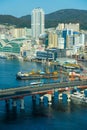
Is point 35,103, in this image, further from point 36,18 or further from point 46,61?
point 36,18

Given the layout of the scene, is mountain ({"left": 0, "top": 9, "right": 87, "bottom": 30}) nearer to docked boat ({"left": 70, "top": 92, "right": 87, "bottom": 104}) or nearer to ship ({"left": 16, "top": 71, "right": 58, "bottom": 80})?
ship ({"left": 16, "top": 71, "right": 58, "bottom": 80})

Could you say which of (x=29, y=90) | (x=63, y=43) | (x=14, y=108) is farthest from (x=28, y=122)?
(x=63, y=43)

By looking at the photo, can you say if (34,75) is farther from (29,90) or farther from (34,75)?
(29,90)

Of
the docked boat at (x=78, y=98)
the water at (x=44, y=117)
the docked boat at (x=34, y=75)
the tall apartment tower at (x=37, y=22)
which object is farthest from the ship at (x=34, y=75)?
the tall apartment tower at (x=37, y=22)

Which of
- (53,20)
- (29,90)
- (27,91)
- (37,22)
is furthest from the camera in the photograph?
(53,20)

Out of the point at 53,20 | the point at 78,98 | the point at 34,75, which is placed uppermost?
the point at 53,20

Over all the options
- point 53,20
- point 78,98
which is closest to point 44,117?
point 78,98
